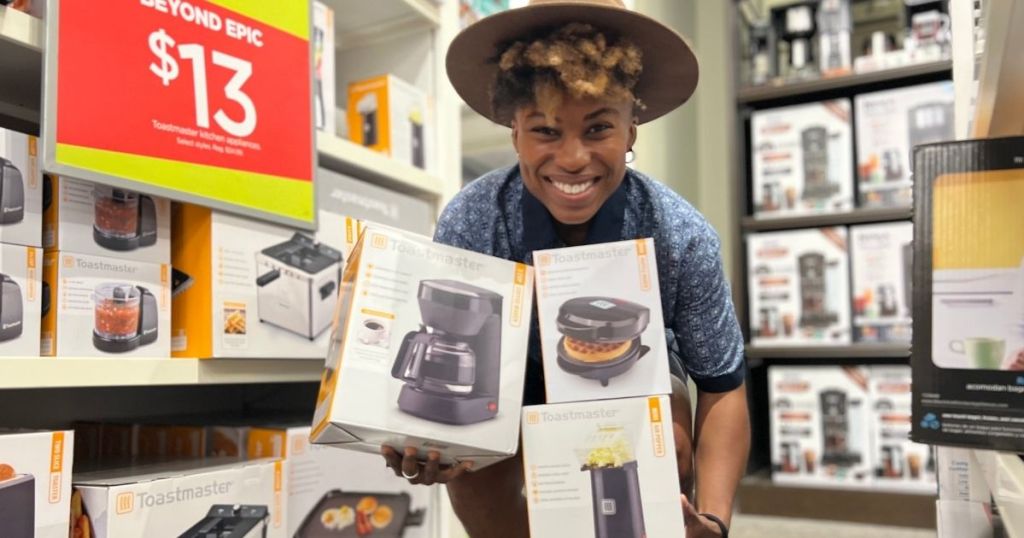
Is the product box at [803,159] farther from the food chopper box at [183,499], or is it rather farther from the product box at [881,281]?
the food chopper box at [183,499]

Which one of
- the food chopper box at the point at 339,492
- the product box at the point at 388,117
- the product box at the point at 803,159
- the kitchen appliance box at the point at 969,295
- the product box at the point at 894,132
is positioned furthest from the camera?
the product box at the point at 803,159

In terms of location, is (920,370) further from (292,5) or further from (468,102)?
(292,5)

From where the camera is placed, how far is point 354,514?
151 cm

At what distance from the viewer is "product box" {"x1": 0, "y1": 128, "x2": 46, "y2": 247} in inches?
40.3

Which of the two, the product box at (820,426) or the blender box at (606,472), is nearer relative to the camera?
the blender box at (606,472)

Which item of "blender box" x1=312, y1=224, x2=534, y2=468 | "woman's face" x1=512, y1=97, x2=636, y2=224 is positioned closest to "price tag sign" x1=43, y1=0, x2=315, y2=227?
"blender box" x1=312, y1=224, x2=534, y2=468

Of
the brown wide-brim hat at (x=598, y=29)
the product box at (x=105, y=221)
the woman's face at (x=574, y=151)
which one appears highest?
the brown wide-brim hat at (x=598, y=29)

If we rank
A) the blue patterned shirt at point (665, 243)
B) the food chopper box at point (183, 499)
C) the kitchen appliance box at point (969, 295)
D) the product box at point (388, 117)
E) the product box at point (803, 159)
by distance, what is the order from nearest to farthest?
1. the kitchen appliance box at point (969, 295)
2. the food chopper box at point (183, 499)
3. the blue patterned shirt at point (665, 243)
4. the product box at point (388, 117)
5. the product box at point (803, 159)

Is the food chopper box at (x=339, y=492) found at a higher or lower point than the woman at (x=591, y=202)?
lower

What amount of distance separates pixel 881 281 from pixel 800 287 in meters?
0.24

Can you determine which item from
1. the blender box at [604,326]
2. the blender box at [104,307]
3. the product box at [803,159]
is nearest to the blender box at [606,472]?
the blender box at [604,326]

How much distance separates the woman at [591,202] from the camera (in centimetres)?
110

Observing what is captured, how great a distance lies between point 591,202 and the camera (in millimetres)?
1157

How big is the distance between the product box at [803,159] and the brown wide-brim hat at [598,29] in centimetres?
138
